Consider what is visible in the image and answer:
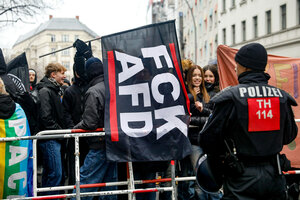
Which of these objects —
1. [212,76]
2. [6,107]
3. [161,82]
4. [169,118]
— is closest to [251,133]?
[169,118]

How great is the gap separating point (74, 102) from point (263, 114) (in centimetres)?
347

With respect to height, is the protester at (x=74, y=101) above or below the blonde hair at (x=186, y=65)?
below

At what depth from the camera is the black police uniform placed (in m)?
3.36

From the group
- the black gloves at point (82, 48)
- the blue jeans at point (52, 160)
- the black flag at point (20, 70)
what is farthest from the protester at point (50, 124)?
the black gloves at point (82, 48)

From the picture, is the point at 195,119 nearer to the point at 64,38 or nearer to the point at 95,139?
the point at 95,139

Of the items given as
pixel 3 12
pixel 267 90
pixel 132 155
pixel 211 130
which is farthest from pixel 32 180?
pixel 3 12

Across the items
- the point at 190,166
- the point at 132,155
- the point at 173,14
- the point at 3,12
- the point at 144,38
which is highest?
the point at 173,14

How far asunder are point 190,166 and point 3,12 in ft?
40.7

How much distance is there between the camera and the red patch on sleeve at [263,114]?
3.41 metres

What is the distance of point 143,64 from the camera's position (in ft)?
15.5

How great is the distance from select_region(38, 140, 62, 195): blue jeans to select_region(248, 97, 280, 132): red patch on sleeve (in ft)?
10.9

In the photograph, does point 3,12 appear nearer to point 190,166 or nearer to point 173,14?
point 190,166

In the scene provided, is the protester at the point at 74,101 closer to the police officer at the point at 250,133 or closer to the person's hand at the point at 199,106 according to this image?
the person's hand at the point at 199,106

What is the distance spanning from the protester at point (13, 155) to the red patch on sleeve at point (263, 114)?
2.79m
